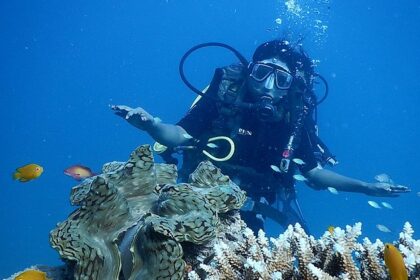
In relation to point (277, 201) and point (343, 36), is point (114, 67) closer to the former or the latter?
point (343, 36)

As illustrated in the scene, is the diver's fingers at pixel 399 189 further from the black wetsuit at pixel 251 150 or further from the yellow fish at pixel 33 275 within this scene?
the yellow fish at pixel 33 275

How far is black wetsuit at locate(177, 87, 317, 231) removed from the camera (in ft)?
19.6

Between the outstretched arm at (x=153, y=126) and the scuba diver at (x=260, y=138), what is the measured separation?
17 mm

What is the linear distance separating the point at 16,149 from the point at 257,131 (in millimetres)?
97959

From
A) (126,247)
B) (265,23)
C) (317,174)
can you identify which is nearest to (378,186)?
(317,174)

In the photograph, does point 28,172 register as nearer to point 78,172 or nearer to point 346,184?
point 78,172

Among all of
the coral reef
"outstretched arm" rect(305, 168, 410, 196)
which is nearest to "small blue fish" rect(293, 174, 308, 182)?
"outstretched arm" rect(305, 168, 410, 196)

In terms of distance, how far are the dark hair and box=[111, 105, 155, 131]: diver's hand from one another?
3098 millimetres

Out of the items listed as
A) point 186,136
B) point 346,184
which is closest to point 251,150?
point 186,136

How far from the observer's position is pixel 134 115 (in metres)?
4.88

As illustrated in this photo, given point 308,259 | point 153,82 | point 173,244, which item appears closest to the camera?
point 173,244

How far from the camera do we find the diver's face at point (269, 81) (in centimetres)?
673

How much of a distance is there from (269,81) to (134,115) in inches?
112

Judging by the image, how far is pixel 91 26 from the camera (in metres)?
127
